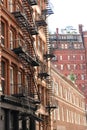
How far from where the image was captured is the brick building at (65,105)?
56650 mm

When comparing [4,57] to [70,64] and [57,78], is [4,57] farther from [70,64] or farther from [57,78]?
[70,64]

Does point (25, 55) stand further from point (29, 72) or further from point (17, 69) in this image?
point (29, 72)

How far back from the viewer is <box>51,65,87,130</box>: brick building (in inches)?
2230

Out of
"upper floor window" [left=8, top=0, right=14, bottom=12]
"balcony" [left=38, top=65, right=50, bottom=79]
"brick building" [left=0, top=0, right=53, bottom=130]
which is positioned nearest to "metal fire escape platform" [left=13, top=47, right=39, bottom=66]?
"brick building" [left=0, top=0, right=53, bottom=130]

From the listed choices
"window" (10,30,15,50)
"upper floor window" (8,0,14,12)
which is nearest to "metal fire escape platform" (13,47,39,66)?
"window" (10,30,15,50)

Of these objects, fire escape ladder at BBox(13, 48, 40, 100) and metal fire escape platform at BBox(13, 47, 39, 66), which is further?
fire escape ladder at BBox(13, 48, 40, 100)

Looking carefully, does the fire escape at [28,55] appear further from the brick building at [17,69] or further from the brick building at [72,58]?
the brick building at [72,58]

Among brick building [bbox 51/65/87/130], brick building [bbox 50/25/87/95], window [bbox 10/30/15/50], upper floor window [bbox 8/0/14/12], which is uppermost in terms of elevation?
brick building [bbox 50/25/87/95]

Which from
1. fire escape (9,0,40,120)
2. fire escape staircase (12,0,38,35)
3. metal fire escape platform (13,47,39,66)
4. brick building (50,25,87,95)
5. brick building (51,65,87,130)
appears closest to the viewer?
metal fire escape platform (13,47,39,66)

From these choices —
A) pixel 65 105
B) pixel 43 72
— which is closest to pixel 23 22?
pixel 43 72

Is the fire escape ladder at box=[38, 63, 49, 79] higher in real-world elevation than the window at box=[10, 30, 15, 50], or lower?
lower

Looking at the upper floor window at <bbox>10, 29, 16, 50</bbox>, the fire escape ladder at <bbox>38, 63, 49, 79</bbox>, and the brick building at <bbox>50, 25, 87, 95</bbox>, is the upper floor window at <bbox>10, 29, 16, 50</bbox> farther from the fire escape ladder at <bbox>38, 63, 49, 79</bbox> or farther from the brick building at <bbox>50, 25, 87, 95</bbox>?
the brick building at <bbox>50, 25, 87, 95</bbox>

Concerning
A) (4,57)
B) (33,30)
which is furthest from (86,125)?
(4,57)

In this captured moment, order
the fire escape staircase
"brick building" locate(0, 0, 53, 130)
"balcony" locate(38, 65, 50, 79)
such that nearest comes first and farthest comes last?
"brick building" locate(0, 0, 53, 130)
the fire escape staircase
"balcony" locate(38, 65, 50, 79)
